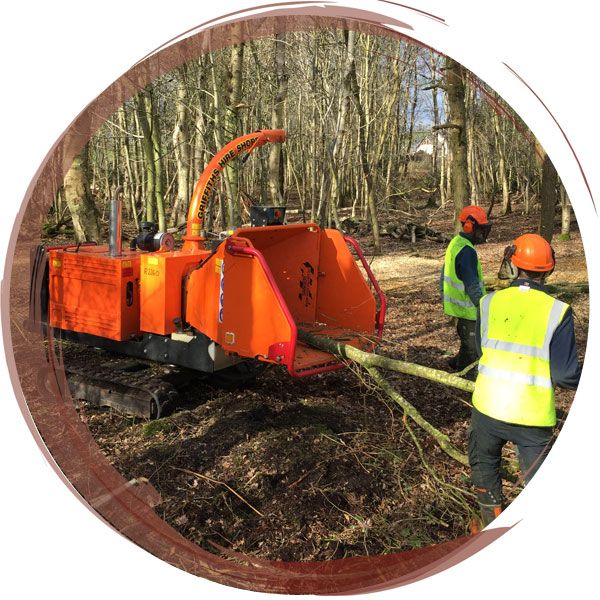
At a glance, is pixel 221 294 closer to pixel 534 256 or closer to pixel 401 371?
pixel 401 371

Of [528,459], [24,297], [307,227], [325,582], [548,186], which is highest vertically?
[548,186]

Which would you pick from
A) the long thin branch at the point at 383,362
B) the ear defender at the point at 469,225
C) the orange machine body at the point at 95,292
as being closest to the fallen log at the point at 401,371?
the long thin branch at the point at 383,362

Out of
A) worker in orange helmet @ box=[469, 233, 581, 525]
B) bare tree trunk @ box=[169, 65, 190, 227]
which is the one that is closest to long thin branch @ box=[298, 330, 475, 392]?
worker in orange helmet @ box=[469, 233, 581, 525]

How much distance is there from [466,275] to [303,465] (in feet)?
9.54

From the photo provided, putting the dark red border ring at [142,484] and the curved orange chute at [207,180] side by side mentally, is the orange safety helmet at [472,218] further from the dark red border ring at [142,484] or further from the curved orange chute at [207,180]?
the dark red border ring at [142,484]

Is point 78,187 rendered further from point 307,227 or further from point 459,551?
point 459,551

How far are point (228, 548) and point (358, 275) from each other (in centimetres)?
304

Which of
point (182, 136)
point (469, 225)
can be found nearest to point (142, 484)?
point (469, 225)

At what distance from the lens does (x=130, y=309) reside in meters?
5.63

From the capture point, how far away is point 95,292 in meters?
5.79

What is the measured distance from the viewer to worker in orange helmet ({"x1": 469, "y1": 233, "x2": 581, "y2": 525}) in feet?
10.7

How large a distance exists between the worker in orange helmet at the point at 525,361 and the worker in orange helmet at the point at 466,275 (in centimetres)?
277

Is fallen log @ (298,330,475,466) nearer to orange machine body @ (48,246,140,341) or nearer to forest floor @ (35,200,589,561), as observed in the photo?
forest floor @ (35,200,589,561)

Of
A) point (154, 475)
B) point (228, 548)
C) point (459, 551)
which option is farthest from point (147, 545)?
point (459, 551)
